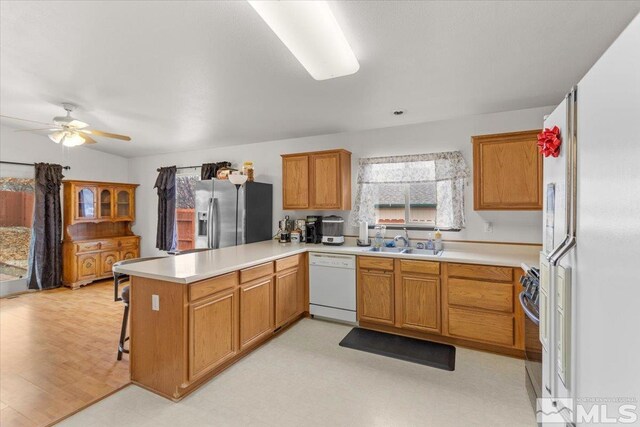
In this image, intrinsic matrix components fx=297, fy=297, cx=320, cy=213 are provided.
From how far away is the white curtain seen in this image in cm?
346

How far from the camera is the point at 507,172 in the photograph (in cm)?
291

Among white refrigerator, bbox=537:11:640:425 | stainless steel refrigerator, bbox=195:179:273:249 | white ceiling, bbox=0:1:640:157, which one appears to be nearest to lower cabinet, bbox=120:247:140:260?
stainless steel refrigerator, bbox=195:179:273:249

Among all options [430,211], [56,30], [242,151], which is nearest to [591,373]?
[430,211]

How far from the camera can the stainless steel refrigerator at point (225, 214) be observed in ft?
13.1

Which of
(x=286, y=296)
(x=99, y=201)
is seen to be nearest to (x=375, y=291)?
(x=286, y=296)

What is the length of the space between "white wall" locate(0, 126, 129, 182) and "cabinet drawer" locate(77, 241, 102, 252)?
1277 millimetres

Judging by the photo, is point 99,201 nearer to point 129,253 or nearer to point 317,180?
point 129,253

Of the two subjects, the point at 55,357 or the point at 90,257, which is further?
the point at 90,257

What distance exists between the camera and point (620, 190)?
0.76 meters

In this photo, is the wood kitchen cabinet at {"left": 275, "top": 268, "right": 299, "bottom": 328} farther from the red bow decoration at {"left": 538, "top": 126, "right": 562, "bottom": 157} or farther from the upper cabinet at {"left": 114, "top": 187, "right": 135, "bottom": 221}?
the upper cabinet at {"left": 114, "top": 187, "right": 135, "bottom": 221}

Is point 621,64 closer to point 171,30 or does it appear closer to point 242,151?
point 171,30

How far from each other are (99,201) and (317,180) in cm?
438

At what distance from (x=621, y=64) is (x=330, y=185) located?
3.19 meters

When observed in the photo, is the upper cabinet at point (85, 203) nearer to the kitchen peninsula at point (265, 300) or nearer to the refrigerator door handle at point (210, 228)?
the refrigerator door handle at point (210, 228)
